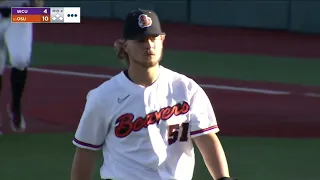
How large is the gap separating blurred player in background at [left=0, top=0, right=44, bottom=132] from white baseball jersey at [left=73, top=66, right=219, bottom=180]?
413 cm

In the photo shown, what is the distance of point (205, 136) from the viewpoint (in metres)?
3.88

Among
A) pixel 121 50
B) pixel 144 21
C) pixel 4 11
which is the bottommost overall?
pixel 4 11

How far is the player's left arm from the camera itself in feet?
12.6

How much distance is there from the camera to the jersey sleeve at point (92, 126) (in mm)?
3788

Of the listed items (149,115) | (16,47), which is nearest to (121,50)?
(149,115)

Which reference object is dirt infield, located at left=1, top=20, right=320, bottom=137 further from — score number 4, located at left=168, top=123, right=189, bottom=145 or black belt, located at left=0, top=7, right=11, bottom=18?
score number 4, located at left=168, top=123, right=189, bottom=145

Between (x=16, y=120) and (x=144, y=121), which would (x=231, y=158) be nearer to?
(x=16, y=120)

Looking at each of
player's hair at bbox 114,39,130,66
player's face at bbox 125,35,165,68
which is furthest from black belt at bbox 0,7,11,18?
player's face at bbox 125,35,165,68

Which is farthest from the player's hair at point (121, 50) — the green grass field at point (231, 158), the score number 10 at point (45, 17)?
the score number 10 at point (45, 17)

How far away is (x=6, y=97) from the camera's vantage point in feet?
33.8

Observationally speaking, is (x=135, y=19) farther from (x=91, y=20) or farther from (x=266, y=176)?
(x=91, y=20)

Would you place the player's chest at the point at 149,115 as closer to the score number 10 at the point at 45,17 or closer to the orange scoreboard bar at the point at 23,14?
the orange scoreboard bar at the point at 23,14

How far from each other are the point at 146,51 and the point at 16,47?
14.0ft

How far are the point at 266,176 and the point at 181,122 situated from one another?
9.60 feet
